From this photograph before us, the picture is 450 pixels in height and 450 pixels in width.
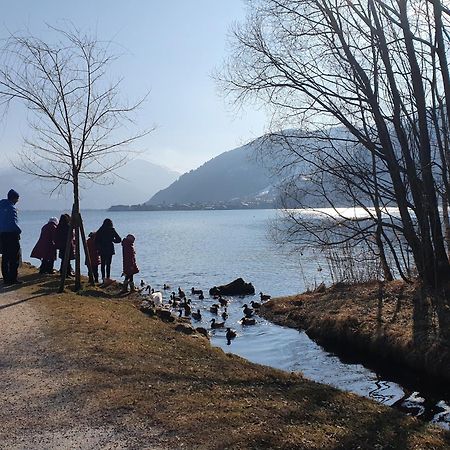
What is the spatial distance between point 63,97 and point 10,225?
3.79 meters

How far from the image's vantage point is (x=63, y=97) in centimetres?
1519

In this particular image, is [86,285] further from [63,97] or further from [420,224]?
[420,224]

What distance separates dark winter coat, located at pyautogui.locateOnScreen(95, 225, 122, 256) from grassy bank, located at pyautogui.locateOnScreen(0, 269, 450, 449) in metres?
8.81

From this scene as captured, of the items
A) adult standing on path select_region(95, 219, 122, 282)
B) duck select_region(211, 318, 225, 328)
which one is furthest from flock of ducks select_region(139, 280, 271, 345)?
adult standing on path select_region(95, 219, 122, 282)

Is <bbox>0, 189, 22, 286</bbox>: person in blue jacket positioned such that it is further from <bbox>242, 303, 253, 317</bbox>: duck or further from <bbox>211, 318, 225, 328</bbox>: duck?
<bbox>242, 303, 253, 317</bbox>: duck

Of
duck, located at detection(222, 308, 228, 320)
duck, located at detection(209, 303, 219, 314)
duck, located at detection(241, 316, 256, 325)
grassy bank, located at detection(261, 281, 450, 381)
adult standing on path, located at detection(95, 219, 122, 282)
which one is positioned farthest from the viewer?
duck, located at detection(209, 303, 219, 314)

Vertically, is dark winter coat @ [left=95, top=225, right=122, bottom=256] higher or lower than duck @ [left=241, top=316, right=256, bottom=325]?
higher

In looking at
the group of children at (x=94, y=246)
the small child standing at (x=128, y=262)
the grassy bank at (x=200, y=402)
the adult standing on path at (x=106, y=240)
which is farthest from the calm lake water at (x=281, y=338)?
the adult standing on path at (x=106, y=240)

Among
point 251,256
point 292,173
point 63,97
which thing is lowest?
point 251,256

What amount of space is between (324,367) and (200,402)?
17.6ft

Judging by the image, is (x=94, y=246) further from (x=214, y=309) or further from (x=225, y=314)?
(x=225, y=314)

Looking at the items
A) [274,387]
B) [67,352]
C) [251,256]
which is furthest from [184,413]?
[251,256]

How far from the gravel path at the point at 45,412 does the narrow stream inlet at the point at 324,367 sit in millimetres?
4713

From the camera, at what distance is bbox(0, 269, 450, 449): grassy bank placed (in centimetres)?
570
